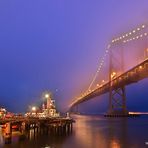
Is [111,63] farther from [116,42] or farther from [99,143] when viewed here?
[99,143]

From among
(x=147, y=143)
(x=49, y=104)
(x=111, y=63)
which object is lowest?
(x=147, y=143)

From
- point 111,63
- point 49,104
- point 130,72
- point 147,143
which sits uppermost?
point 111,63

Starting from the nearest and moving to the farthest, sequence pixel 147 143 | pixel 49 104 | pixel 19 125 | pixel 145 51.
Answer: pixel 147 143
pixel 19 125
pixel 145 51
pixel 49 104

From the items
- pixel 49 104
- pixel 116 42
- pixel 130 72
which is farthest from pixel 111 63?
pixel 49 104

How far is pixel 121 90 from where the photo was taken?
12100cm

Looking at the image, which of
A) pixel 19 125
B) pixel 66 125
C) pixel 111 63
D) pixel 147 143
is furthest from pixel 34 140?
pixel 111 63

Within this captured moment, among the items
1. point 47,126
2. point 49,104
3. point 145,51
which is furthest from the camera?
point 49,104

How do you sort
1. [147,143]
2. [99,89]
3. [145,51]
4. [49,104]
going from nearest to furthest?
1. [147,143]
2. [145,51]
3. [49,104]
4. [99,89]

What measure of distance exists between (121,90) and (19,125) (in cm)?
7119

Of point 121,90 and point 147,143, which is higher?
point 121,90

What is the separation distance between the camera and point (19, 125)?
177 feet

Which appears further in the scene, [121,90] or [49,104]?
[121,90]

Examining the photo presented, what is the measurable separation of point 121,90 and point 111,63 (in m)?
10.5

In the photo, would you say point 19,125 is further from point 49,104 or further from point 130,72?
point 130,72
